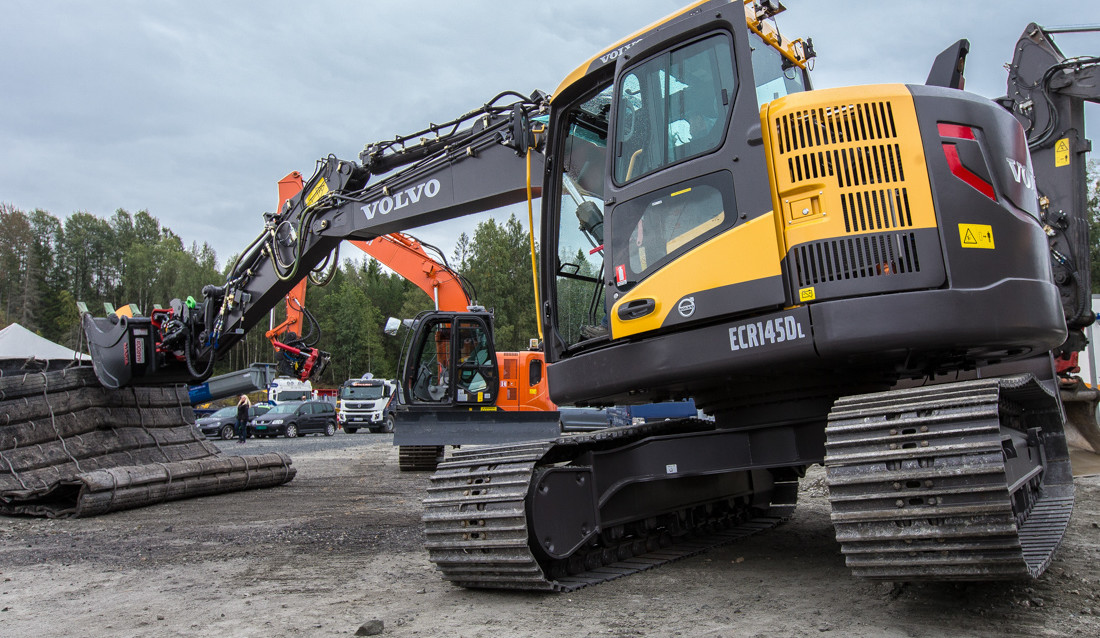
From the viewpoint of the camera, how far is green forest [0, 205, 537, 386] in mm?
57000

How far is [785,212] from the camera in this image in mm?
3768

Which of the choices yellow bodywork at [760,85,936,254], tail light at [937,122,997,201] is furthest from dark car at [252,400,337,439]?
tail light at [937,122,997,201]

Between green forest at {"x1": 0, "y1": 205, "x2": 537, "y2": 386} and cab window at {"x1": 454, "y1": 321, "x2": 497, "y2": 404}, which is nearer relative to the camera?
cab window at {"x1": 454, "y1": 321, "x2": 497, "y2": 404}

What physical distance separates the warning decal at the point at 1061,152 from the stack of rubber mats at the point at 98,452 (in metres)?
9.62

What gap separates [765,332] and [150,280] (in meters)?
69.4

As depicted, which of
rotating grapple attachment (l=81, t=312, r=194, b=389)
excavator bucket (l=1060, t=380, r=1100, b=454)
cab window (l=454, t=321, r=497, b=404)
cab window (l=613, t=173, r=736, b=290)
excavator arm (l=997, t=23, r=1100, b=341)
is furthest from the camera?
cab window (l=454, t=321, r=497, b=404)

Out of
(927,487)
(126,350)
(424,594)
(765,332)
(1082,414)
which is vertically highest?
(126,350)

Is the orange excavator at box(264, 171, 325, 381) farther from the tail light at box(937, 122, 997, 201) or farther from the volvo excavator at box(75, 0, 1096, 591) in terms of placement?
the tail light at box(937, 122, 997, 201)

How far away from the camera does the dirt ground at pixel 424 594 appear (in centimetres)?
352

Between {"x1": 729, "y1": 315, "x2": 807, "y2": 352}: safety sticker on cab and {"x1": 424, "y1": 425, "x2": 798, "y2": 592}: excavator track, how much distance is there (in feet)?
4.02

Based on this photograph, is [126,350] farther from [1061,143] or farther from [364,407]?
[364,407]

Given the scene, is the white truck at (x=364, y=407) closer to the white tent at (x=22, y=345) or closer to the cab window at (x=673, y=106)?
the white tent at (x=22, y=345)

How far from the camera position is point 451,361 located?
38.0ft

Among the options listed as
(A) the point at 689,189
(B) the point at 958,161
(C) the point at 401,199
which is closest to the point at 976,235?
(B) the point at 958,161
